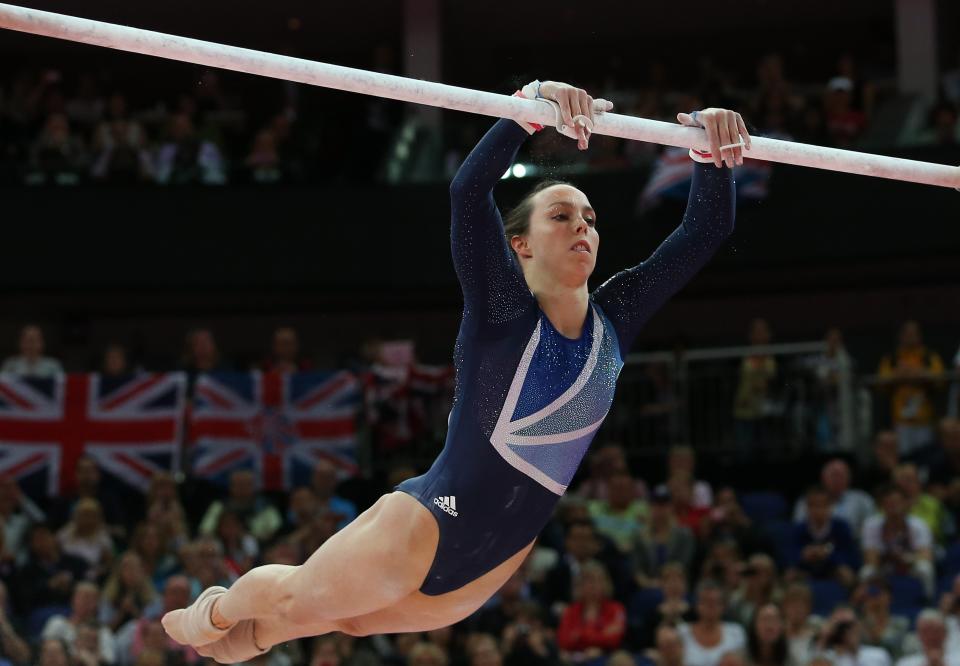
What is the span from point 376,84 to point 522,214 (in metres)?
0.87

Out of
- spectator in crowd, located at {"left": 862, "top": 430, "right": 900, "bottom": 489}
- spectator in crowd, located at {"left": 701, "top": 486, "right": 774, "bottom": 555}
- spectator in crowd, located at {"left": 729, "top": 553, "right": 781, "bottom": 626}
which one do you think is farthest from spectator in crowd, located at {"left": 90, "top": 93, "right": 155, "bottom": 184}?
spectator in crowd, located at {"left": 729, "top": 553, "right": 781, "bottom": 626}

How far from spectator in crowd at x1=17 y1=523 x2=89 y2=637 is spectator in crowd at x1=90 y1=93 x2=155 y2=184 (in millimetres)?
5387

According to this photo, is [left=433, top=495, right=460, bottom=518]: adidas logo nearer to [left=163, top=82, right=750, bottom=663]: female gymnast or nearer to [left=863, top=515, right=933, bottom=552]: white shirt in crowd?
[left=163, top=82, right=750, bottom=663]: female gymnast

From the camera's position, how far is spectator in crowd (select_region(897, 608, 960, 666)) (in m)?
9.08

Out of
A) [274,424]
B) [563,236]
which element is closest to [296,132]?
[274,424]

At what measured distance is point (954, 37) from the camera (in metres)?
17.1

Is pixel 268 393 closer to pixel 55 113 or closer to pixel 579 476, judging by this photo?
pixel 579 476

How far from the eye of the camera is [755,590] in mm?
9969

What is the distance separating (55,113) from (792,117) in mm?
7645

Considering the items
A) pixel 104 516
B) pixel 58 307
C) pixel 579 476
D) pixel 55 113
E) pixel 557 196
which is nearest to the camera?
pixel 557 196

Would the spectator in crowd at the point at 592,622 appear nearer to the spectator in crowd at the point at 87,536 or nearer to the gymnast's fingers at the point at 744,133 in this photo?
the spectator in crowd at the point at 87,536

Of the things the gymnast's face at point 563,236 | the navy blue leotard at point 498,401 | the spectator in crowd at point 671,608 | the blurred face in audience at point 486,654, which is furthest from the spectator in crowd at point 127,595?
the gymnast's face at point 563,236

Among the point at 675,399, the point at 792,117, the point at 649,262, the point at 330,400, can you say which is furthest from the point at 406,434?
the point at 649,262

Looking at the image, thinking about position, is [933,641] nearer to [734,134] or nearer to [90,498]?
[734,134]
